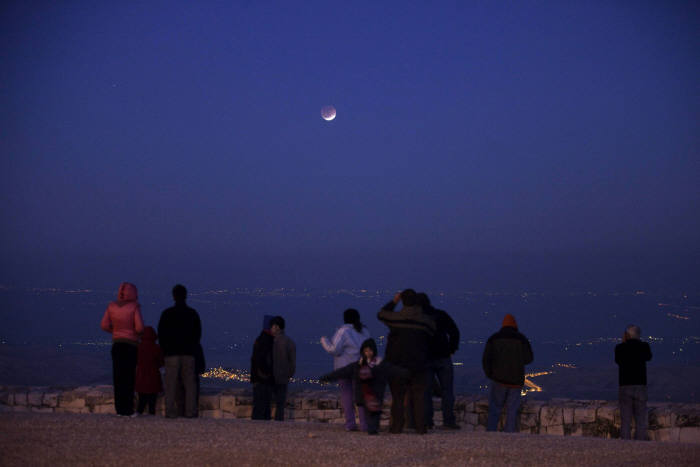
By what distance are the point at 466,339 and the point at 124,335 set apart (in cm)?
6732

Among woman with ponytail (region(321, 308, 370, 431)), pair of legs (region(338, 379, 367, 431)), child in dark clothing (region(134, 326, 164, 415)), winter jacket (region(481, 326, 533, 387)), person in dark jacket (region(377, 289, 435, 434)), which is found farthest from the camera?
child in dark clothing (region(134, 326, 164, 415))

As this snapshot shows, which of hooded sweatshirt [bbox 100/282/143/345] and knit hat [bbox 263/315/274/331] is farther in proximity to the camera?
knit hat [bbox 263/315/274/331]

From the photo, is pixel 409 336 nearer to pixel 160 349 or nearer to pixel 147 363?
pixel 160 349

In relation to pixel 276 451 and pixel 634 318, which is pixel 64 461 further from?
pixel 634 318

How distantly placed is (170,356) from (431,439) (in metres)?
3.77

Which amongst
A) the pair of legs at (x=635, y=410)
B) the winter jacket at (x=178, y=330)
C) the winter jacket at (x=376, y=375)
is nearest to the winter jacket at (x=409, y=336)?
the winter jacket at (x=376, y=375)

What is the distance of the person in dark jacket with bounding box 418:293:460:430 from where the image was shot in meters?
9.62

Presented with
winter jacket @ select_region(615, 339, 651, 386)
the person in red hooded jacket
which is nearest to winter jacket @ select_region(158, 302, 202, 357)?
the person in red hooded jacket

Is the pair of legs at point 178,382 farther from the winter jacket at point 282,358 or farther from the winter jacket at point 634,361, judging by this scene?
the winter jacket at point 634,361

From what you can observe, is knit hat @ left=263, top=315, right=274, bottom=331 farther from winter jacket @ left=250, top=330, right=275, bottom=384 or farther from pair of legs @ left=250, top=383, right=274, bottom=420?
pair of legs @ left=250, top=383, right=274, bottom=420

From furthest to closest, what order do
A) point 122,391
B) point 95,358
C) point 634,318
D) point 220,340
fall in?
point 634,318 < point 220,340 < point 95,358 < point 122,391

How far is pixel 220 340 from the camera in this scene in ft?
214

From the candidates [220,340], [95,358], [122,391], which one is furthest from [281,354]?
[220,340]

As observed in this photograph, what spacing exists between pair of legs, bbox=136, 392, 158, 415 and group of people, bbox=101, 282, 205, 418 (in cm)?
17
